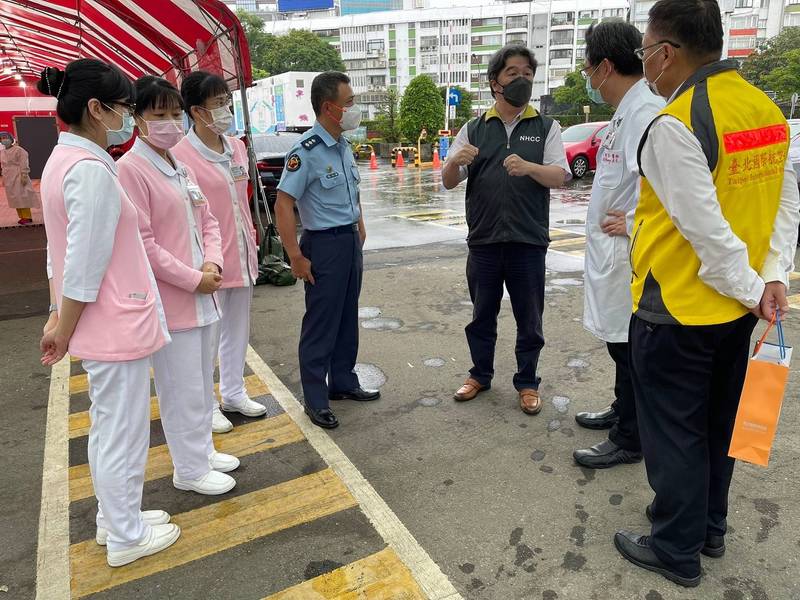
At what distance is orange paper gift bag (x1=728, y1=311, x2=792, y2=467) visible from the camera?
1832 millimetres

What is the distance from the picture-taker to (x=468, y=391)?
3748 millimetres

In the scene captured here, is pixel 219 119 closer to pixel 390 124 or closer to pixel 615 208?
pixel 615 208

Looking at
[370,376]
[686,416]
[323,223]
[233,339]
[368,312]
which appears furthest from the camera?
[368,312]

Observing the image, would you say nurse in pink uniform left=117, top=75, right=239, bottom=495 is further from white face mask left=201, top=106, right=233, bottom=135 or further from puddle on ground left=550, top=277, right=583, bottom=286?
puddle on ground left=550, top=277, right=583, bottom=286

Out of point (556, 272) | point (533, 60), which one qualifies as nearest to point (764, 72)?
point (556, 272)

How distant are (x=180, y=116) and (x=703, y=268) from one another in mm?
2192

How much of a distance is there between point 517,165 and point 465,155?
322mm

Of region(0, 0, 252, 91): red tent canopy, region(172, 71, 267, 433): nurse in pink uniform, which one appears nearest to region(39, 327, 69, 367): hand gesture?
region(172, 71, 267, 433): nurse in pink uniform

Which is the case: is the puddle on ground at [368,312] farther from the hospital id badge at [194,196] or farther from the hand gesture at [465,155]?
the hospital id badge at [194,196]

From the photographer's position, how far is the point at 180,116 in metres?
2.59

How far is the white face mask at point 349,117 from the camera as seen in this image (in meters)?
3.32

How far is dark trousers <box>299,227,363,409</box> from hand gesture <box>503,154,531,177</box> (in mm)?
967

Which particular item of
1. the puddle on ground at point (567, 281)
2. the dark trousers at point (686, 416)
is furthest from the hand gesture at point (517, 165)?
the puddle on ground at point (567, 281)

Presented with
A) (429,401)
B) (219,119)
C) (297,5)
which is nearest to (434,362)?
(429,401)
